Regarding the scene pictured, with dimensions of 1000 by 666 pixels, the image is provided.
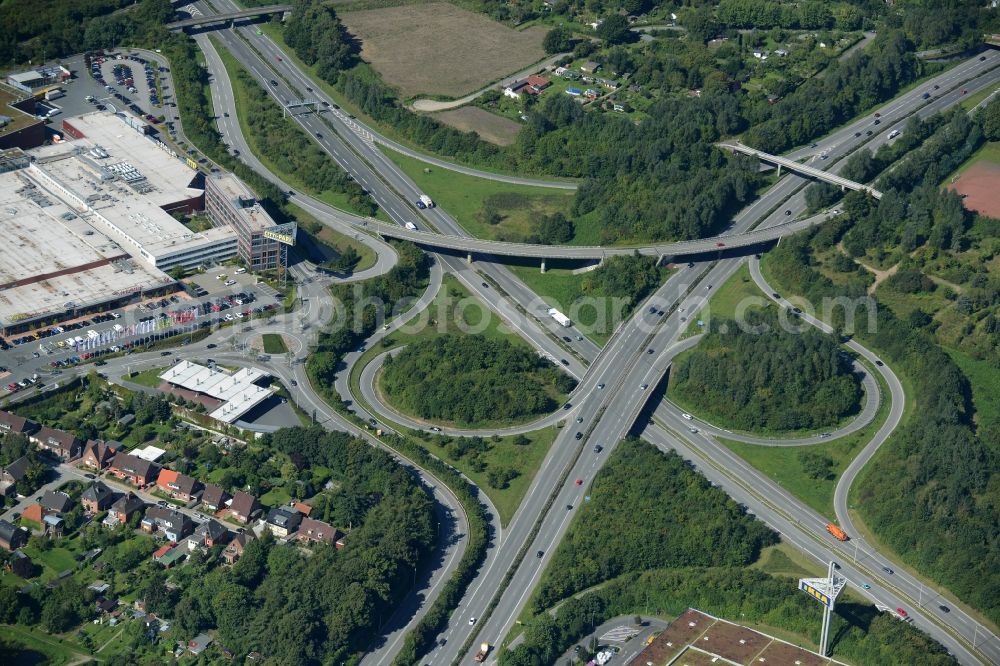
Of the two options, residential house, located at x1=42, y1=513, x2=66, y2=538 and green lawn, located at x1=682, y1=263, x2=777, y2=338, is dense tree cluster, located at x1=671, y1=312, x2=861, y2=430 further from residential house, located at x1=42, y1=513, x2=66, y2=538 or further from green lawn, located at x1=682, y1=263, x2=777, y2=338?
residential house, located at x1=42, y1=513, x2=66, y2=538

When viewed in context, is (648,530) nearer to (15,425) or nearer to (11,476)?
(11,476)

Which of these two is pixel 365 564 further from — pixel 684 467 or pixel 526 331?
pixel 526 331

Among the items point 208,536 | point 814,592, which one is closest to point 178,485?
point 208,536

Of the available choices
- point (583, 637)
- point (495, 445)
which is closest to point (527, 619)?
point (583, 637)

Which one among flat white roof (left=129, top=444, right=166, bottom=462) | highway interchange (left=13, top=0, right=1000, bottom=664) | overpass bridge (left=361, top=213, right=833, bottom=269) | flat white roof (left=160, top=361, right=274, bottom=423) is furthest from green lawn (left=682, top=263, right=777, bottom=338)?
flat white roof (left=129, top=444, right=166, bottom=462)

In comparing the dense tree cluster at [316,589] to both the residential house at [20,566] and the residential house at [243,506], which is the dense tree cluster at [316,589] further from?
the residential house at [20,566]
